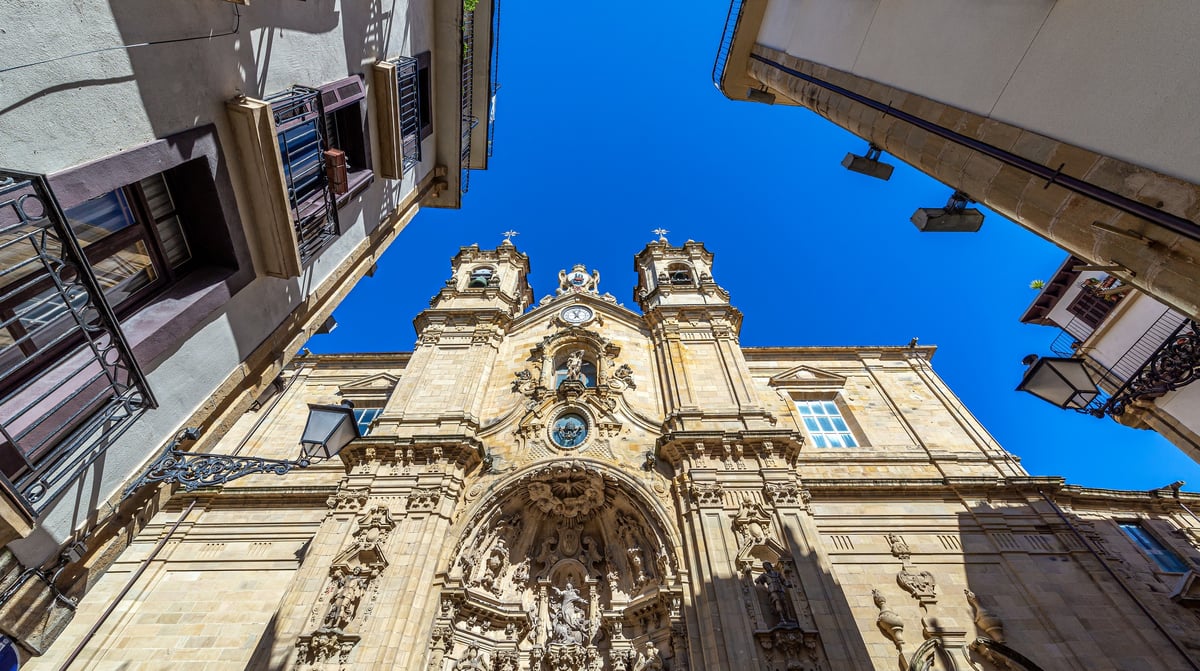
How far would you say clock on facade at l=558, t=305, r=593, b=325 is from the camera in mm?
18286

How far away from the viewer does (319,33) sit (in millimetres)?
6602

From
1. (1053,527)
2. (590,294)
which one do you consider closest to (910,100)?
(1053,527)

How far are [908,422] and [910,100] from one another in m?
12.6

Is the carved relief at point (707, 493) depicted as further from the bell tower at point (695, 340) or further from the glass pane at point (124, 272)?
the glass pane at point (124, 272)

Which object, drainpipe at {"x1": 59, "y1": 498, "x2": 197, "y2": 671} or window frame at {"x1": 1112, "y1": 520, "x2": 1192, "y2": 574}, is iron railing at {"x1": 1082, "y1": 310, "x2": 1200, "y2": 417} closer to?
window frame at {"x1": 1112, "y1": 520, "x2": 1192, "y2": 574}

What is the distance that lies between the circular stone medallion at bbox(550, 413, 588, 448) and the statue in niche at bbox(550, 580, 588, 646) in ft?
11.4

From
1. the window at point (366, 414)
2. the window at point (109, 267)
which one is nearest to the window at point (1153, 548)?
the window at point (109, 267)

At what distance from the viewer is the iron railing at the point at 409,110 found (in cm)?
904

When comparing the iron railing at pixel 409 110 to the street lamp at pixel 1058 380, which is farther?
the iron railing at pixel 409 110

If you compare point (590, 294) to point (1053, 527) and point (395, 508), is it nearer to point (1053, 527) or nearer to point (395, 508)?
point (395, 508)

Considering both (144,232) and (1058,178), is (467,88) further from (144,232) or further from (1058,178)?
(1058,178)

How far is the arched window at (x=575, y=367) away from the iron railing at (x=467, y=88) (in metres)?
6.42

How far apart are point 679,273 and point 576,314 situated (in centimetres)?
502

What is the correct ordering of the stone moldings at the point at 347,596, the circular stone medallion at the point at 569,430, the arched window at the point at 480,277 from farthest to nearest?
the arched window at the point at 480,277
the circular stone medallion at the point at 569,430
the stone moldings at the point at 347,596
